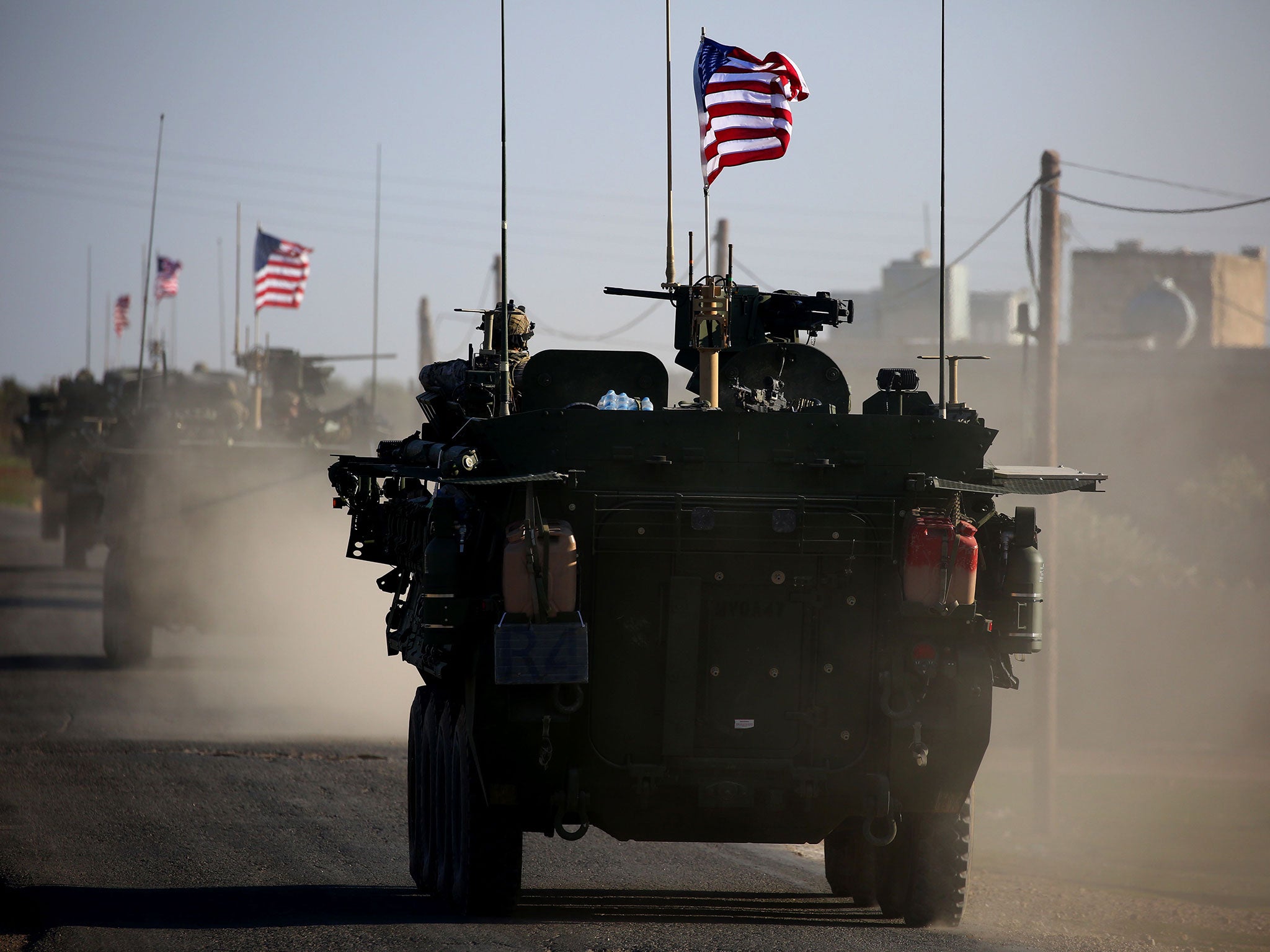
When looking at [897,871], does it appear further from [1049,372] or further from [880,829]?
[1049,372]

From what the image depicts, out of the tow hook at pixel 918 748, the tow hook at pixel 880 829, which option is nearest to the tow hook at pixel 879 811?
the tow hook at pixel 880 829

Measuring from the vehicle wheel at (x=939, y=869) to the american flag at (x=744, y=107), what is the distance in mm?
5685

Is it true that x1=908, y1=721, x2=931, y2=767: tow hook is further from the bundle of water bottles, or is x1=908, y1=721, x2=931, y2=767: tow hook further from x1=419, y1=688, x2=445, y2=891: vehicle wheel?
x1=419, y1=688, x2=445, y2=891: vehicle wheel

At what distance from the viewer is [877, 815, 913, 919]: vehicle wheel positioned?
9211 millimetres

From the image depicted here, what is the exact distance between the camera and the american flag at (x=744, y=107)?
42.1ft

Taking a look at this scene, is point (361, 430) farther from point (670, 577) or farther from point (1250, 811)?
point (670, 577)

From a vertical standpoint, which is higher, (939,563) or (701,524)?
(701,524)

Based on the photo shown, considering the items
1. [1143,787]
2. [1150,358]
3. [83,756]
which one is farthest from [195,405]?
[1150,358]

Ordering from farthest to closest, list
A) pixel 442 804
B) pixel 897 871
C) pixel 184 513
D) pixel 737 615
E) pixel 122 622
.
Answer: pixel 122 622 → pixel 184 513 → pixel 442 804 → pixel 897 871 → pixel 737 615

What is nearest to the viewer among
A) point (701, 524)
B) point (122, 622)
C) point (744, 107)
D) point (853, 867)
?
point (701, 524)

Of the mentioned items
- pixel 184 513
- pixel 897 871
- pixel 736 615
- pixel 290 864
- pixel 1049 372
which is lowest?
pixel 290 864

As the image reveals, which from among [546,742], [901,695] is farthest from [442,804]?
[901,695]

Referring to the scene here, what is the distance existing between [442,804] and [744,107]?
597 cm

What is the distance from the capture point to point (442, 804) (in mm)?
9703
